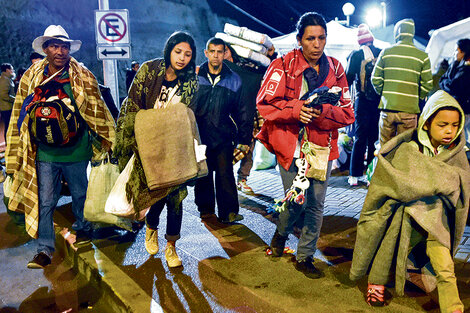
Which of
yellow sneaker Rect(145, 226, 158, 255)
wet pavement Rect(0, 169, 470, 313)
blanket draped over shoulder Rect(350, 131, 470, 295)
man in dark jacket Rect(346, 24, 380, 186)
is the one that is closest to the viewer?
blanket draped over shoulder Rect(350, 131, 470, 295)

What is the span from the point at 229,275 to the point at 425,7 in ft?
110

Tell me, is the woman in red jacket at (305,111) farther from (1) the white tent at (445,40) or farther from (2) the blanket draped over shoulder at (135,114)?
(1) the white tent at (445,40)

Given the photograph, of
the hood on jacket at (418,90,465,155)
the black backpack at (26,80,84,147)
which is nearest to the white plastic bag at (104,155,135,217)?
the black backpack at (26,80,84,147)

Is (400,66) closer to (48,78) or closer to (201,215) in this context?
(201,215)

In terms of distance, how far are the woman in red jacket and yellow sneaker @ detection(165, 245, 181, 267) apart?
109cm

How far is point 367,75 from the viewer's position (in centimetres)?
671

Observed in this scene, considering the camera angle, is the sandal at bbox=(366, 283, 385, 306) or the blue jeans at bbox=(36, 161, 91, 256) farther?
the blue jeans at bbox=(36, 161, 91, 256)

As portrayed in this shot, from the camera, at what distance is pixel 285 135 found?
354 centimetres

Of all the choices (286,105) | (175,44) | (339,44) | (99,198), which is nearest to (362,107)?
(286,105)

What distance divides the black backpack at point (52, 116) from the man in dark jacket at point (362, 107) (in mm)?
4494

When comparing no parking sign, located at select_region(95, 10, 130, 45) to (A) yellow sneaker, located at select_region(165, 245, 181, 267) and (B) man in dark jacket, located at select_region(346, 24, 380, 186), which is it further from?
(A) yellow sneaker, located at select_region(165, 245, 181, 267)

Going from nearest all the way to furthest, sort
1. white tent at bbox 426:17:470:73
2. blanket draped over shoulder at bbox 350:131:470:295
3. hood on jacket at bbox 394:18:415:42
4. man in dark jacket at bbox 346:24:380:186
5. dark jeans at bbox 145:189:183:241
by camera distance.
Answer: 1. blanket draped over shoulder at bbox 350:131:470:295
2. dark jeans at bbox 145:189:183:241
3. hood on jacket at bbox 394:18:415:42
4. man in dark jacket at bbox 346:24:380:186
5. white tent at bbox 426:17:470:73

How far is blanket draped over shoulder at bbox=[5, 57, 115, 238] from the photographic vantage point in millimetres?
4059

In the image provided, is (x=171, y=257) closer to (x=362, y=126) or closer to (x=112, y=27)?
(x=362, y=126)
